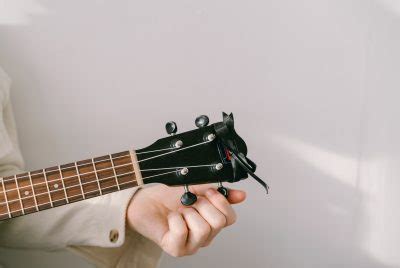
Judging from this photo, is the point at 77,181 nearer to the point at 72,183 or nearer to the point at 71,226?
the point at 72,183

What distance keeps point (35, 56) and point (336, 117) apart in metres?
0.69

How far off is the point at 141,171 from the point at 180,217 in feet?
0.34

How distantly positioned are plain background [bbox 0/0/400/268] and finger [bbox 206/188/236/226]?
36 centimetres

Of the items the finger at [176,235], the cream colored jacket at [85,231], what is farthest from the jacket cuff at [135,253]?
the finger at [176,235]

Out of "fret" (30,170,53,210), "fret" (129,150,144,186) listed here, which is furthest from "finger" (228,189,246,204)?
"fret" (30,170,53,210)

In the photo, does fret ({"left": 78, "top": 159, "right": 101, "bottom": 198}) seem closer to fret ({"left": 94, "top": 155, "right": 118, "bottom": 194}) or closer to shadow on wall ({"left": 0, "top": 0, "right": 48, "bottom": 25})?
fret ({"left": 94, "top": 155, "right": 118, "bottom": 194})

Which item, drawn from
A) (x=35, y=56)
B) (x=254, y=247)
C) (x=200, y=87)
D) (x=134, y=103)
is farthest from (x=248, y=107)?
(x=35, y=56)

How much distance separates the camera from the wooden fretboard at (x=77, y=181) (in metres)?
0.64

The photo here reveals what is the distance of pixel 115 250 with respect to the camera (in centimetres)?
84

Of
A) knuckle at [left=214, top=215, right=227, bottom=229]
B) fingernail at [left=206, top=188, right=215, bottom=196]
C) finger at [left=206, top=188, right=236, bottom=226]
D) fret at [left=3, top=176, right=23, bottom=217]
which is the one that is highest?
fret at [left=3, top=176, right=23, bottom=217]

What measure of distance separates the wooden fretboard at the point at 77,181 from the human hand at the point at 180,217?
10cm

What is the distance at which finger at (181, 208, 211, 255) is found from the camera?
2.21 ft

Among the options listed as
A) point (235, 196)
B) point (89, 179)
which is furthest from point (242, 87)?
point (89, 179)

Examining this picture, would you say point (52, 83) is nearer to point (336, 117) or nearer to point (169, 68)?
point (169, 68)
